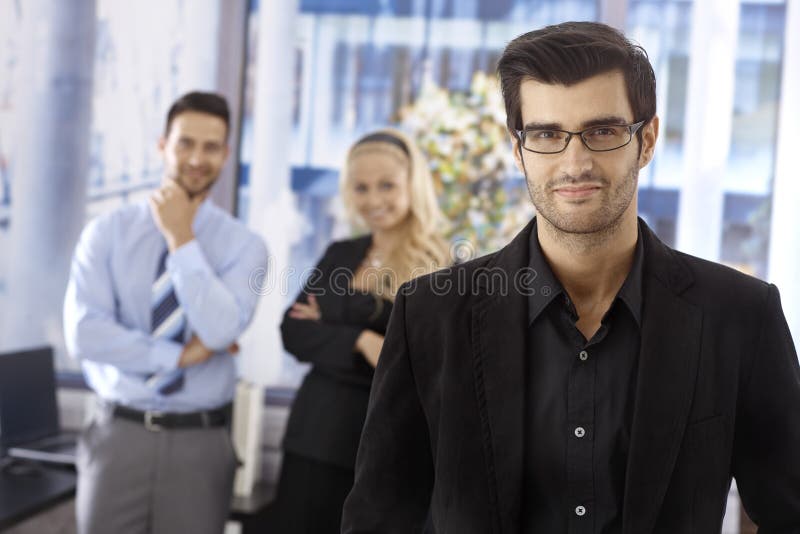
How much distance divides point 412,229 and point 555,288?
54.4 inches

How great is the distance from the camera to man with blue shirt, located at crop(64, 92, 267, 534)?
2.53 m

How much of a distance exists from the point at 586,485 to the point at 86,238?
1.91m

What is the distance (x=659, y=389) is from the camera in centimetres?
133

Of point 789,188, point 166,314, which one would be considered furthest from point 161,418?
point 789,188

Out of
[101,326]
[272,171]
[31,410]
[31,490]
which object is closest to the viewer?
[101,326]

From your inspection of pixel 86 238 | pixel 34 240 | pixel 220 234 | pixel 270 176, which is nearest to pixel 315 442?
pixel 220 234

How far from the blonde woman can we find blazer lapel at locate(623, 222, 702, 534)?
4.27 feet

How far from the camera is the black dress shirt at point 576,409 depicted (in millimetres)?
1342

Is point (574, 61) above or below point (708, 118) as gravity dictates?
below

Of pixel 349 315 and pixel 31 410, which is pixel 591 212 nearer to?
pixel 349 315

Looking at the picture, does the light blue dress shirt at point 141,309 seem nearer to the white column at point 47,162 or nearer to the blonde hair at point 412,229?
→ the blonde hair at point 412,229

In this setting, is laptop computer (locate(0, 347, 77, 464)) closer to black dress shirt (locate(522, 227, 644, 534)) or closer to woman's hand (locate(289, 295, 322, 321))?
woman's hand (locate(289, 295, 322, 321))

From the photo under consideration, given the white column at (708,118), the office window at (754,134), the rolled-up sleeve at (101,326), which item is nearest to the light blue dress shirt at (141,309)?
the rolled-up sleeve at (101,326)

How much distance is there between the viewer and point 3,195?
13.1 feet
